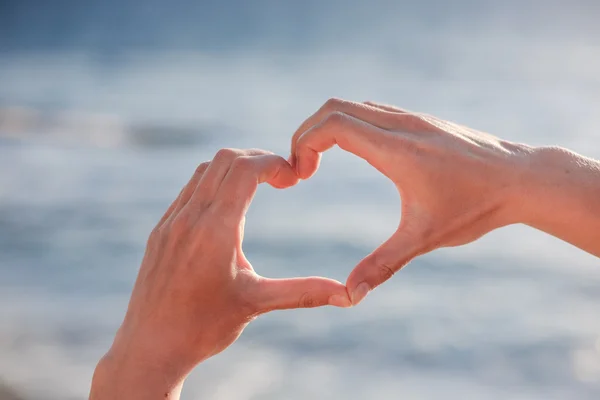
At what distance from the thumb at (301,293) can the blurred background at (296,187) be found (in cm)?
163

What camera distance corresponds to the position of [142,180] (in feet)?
19.1

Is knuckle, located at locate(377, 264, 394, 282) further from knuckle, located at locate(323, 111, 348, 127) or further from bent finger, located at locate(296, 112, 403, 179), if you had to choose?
knuckle, located at locate(323, 111, 348, 127)

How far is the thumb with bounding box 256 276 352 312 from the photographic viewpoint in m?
1.56

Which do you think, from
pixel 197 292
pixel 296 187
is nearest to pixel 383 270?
pixel 197 292

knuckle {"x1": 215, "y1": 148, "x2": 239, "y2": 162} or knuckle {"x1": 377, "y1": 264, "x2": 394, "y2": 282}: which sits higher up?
knuckle {"x1": 215, "y1": 148, "x2": 239, "y2": 162}

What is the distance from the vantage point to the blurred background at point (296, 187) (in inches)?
136

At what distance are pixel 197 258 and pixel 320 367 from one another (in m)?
1.99

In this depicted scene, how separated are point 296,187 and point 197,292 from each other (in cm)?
412

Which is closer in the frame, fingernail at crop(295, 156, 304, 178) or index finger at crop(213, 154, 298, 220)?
index finger at crop(213, 154, 298, 220)

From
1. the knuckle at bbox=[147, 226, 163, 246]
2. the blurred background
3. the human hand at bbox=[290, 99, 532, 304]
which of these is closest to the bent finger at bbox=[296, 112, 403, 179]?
the human hand at bbox=[290, 99, 532, 304]

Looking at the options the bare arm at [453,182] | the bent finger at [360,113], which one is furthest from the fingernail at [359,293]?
the bent finger at [360,113]

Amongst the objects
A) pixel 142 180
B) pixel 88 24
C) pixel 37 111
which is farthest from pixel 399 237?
pixel 88 24

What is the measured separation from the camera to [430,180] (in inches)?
60.7

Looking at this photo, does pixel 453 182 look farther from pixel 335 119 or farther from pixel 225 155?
pixel 225 155
